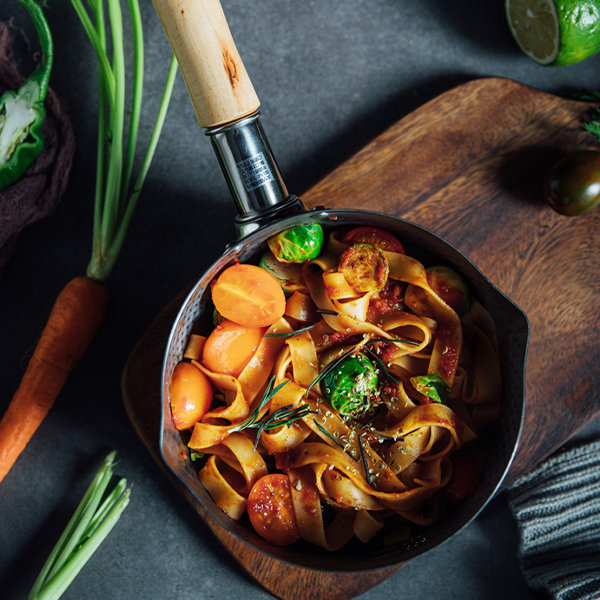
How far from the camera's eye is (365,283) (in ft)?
7.02

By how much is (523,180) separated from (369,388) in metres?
1.23

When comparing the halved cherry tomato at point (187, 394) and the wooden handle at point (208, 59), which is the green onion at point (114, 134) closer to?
the wooden handle at point (208, 59)

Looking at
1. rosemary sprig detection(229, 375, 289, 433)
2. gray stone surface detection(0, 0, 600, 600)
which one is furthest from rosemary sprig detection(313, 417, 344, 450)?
gray stone surface detection(0, 0, 600, 600)

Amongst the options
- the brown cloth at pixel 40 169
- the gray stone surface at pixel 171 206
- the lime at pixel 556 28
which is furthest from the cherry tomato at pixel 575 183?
the brown cloth at pixel 40 169

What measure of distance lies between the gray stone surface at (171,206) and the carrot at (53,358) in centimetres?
10

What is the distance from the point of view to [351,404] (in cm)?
210

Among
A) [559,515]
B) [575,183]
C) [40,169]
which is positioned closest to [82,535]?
[40,169]

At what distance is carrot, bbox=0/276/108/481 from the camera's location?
8.52 ft

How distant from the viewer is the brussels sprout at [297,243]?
2.07m

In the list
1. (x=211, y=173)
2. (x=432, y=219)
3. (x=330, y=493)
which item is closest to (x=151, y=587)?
(x=330, y=493)

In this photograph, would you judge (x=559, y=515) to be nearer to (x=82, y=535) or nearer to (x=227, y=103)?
(x=82, y=535)

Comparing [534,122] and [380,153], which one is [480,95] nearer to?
[534,122]

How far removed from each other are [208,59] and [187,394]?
122cm

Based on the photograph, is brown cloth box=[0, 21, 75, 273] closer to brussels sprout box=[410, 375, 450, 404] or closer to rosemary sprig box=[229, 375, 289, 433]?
rosemary sprig box=[229, 375, 289, 433]
